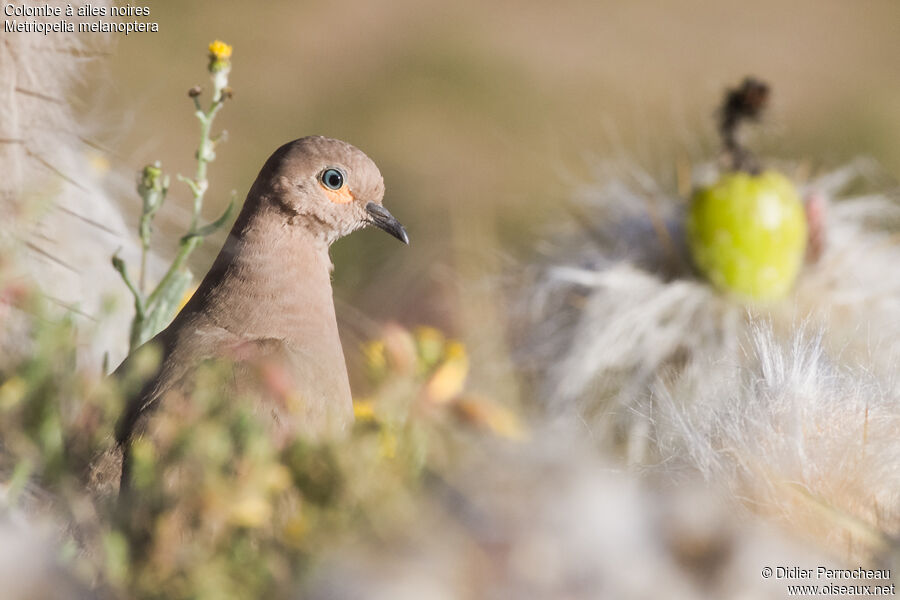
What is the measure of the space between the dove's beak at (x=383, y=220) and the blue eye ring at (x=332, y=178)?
0.11 ft

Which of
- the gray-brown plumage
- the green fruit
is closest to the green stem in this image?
the gray-brown plumage

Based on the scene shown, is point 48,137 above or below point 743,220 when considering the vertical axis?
above

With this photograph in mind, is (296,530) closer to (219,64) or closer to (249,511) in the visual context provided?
(249,511)

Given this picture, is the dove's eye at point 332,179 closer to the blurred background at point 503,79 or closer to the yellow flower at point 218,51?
the yellow flower at point 218,51

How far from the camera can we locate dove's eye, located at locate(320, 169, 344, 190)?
0.62 metres

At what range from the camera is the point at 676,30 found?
358 cm

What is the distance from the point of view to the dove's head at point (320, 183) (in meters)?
0.61

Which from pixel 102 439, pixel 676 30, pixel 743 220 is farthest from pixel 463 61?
pixel 102 439

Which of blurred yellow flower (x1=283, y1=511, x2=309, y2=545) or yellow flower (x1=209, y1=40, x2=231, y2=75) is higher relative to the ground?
yellow flower (x1=209, y1=40, x2=231, y2=75)

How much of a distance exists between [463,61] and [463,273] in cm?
240

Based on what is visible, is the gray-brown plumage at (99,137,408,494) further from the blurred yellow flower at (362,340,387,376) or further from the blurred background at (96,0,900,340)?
the blurred background at (96,0,900,340)

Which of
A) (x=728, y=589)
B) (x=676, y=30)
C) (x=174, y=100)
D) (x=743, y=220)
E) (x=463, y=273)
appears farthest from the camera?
(x=676, y=30)

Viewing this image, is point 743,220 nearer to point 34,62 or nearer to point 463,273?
point 463,273

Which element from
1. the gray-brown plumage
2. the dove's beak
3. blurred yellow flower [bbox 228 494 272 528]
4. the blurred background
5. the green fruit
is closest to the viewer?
blurred yellow flower [bbox 228 494 272 528]
